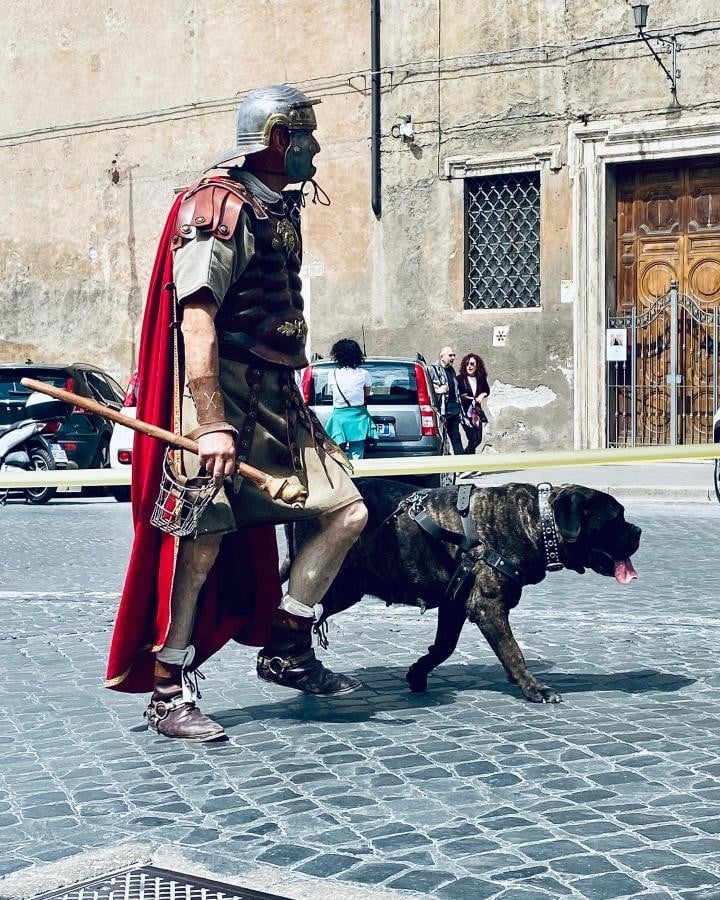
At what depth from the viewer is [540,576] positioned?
560 centimetres

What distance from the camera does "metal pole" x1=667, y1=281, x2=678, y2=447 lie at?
18734 millimetres

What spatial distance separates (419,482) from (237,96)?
11450mm

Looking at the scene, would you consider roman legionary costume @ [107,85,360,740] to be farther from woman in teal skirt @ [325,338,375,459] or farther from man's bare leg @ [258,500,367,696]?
woman in teal skirt @ [325,338,375,459]

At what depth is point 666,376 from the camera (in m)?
19.2

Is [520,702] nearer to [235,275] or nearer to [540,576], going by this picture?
[540,576]

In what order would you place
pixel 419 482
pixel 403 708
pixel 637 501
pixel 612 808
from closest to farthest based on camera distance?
pixel 612 808 → pixel 403 708 → pixel 419 482 → pixel 637 501

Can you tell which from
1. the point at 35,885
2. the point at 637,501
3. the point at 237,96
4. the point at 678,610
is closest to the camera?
the point at 35,885

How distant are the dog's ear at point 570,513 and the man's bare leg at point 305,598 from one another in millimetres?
728

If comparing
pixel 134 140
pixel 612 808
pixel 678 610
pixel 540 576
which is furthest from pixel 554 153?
pixel 612 808

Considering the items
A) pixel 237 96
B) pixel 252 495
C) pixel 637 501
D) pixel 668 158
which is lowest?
pixel 637 501

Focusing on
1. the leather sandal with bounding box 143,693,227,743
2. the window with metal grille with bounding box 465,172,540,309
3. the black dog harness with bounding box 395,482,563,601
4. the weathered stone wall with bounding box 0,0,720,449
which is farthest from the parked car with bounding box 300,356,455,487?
the leather sandal with bounding box 143,693,227,743

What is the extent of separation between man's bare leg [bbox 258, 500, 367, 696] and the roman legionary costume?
0.13 ft

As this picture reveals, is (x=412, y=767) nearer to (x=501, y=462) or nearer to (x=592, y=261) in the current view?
(x=501, y=462)

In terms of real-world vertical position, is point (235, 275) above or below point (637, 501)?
above
